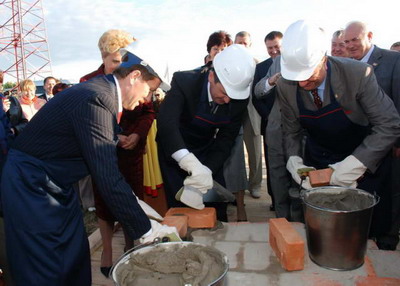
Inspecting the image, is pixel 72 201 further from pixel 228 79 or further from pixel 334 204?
pixel 334 204

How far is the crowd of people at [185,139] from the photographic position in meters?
1.63

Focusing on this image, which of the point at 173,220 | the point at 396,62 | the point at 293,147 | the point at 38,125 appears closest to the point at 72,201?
the point at 38,125

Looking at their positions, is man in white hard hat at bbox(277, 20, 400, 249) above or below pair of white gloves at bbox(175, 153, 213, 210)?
above

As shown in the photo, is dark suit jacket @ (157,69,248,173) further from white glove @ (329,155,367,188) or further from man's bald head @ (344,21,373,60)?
man's bald head @ (344,21,373,60)

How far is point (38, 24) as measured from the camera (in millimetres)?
28844

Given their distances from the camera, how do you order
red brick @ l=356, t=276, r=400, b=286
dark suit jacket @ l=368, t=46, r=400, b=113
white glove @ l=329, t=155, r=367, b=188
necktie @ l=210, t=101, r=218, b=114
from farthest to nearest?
dark suit jacket @ l=368, t=46, r=400, b=113 → necktie @ l=210, t=101, r=218, b=114 → white glove @ l=329, t=155, r=367, b=188 → red brick @ l=356, t=276, r=400, b=286

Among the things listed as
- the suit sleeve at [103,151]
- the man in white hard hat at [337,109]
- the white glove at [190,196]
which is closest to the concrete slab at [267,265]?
the white glove at [190,196]

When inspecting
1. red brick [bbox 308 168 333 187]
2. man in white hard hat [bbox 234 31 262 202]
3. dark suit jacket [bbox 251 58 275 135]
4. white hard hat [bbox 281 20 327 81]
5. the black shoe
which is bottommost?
the black shoe

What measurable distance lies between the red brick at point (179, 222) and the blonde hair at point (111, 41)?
1.53 m

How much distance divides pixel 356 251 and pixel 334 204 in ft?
0.88

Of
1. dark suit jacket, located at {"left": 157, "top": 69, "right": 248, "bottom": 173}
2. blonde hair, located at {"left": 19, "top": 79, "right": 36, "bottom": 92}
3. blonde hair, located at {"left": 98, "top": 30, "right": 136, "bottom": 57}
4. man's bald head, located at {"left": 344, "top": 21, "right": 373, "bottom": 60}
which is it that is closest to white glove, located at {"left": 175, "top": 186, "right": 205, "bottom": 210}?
dark suit jacket, located at {"left": 157, "top": 69, "right": 248, "bottom": 173}

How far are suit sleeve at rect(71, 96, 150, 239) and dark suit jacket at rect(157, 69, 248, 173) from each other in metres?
0.91

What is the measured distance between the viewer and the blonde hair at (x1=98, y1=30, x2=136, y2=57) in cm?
281

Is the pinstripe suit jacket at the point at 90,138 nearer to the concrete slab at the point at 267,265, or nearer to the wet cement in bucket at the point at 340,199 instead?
the concrete slab at the point at 267,265
